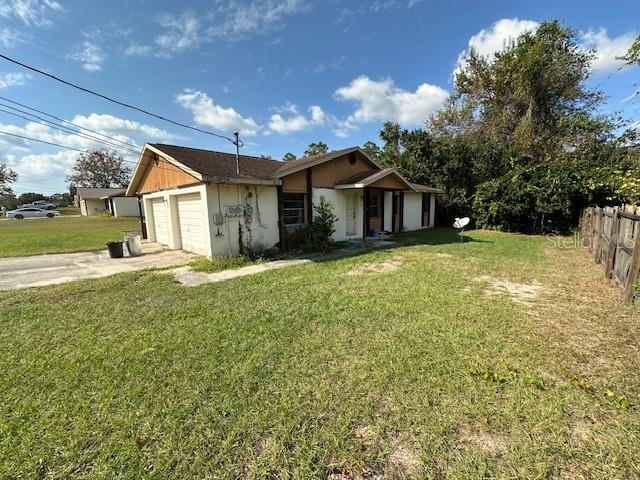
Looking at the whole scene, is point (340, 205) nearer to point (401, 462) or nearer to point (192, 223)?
point (192, 223)

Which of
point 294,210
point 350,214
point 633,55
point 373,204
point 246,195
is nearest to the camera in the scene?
point 633,55

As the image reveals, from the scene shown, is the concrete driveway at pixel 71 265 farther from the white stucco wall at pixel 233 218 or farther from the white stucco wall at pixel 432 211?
the white stucco wall at pixel 432 211

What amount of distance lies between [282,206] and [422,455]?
8.85 meters

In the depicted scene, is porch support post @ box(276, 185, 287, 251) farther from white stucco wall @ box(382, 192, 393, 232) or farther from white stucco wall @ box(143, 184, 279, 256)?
white stucco wall @ box(382, 192, 393, 232)

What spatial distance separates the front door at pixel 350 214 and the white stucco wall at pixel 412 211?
4.51 meters

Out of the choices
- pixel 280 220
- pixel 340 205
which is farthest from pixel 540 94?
pixel 280 220

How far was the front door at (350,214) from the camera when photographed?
12758mm

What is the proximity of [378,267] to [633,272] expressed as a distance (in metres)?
4.75

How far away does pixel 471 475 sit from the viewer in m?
1.86

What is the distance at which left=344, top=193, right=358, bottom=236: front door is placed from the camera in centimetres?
1276

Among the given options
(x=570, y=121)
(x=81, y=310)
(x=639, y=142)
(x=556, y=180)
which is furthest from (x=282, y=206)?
(x=639, y=142)

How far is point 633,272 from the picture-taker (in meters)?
4.52

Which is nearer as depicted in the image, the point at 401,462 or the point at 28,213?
the point at 401,462


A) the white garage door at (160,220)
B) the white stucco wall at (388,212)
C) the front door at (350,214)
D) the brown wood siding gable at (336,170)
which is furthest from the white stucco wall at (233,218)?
the white stucco wall at (388,212)
